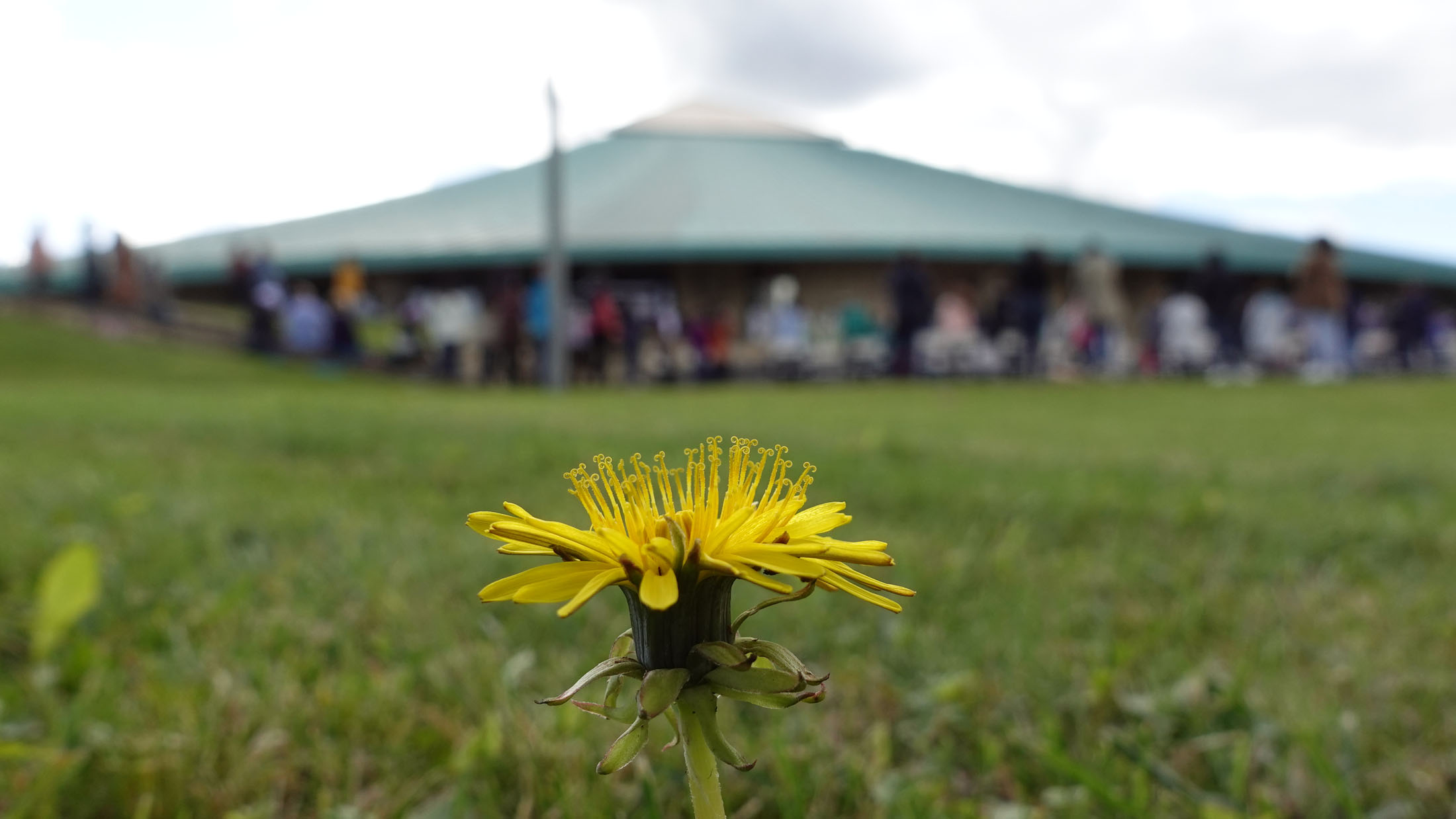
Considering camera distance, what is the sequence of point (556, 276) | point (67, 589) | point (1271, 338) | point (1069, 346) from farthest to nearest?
point (1271, 338) → point (1069, 346) → point (556, 276) → point (67, 589)

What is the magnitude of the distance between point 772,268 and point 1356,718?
2419 cm

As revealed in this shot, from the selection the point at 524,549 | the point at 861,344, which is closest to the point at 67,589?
the point at 524,549

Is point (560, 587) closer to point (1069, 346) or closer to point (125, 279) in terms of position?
point (1069, 346)

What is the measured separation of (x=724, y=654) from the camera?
0.64 meters

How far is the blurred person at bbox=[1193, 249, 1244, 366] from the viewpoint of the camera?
1698 centimetres

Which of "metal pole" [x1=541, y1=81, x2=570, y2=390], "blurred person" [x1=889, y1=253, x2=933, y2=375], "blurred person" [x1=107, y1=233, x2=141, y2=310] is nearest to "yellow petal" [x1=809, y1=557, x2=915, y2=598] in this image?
"metal pole" [x1=541, y1=81, x2=570, y2=390]

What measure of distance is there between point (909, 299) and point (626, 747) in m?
14.8

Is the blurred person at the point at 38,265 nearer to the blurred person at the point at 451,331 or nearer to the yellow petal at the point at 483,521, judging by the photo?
the blurred person at the point at 451,331

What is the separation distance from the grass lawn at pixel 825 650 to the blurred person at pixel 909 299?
10.6 metres

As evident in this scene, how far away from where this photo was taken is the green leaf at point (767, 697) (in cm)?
62

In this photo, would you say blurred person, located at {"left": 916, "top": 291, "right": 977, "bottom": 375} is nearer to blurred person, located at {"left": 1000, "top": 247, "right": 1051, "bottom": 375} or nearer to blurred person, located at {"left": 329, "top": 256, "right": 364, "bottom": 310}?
blurred person, located at {"left": 1000, "top": 247, "right": 1051, "bottom": 375}

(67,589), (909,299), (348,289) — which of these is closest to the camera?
(67,589)

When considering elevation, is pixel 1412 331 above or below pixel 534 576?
below

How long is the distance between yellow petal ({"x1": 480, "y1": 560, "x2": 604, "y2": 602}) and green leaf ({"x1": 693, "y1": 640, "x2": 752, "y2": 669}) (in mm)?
83
